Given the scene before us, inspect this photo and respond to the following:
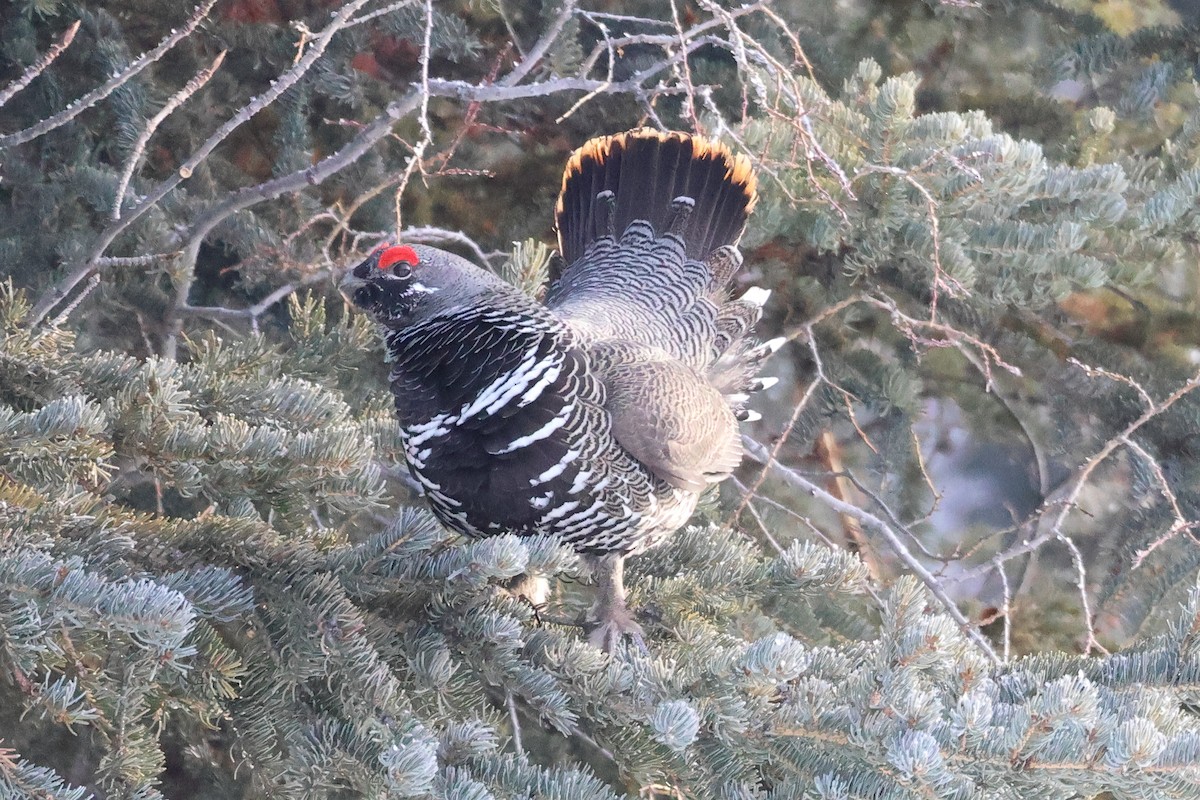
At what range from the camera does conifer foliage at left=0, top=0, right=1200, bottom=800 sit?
1709 millimetres

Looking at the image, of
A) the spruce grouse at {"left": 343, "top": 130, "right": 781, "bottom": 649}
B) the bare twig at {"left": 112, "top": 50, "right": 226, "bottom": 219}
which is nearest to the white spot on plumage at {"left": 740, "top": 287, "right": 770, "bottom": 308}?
the spruce grouse at {"left": 343, "top": 130, "right": 781, "bottom": 649}

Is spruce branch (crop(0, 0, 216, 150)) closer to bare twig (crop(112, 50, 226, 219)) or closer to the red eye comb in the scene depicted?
bare twig (crop(112, 50, 226, 219))

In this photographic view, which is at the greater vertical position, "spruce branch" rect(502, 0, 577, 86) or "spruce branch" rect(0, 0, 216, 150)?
"spruce branch" rect(502, 0, 577, 86)

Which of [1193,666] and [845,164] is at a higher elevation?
[845,164]

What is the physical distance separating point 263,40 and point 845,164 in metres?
2.21

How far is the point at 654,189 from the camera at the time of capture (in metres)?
3.71

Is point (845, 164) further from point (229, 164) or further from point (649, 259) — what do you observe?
point (229, 164)

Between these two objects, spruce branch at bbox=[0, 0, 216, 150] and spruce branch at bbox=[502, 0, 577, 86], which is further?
spruce branch at bbox=[502, 0, 577, 86]

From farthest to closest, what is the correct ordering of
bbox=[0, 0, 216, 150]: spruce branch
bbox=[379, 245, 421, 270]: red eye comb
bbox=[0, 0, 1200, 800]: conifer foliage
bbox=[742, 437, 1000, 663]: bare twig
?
bbox=[742, 437, 1000, 663]: bare twig < bbox=[379, 245, 421, 270]: red eye comb < bbox=[0, 0, 216, 150]: spruce branch < bbox=[0, 0, 1200, 800]: conifer foliage

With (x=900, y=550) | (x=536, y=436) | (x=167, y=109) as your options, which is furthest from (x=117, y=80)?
(x=900, y=550)

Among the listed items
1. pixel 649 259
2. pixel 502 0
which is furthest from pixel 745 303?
pixel 502 0

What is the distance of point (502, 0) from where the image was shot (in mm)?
4078

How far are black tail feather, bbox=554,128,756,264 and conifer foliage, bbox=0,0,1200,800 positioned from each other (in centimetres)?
18

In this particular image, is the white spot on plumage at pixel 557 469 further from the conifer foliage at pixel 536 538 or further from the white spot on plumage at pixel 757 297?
the white spot on plumage at pixel 757 297
